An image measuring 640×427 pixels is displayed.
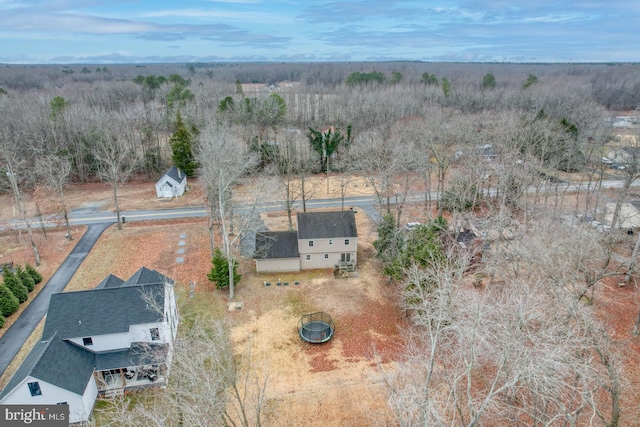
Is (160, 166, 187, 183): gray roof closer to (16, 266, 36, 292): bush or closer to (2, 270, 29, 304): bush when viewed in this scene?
(16, 266, 36, 292): bush

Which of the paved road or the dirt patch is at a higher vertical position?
the dirt patch

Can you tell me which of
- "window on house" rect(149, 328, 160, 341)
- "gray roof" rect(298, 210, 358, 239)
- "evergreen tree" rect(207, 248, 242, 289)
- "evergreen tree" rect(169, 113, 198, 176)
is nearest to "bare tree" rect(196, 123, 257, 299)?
"evergreen tree" rect(207, 248, 242, 289)

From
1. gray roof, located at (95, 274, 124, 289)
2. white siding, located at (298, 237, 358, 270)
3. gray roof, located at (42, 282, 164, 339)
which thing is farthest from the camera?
white siding, located at (298, 237, 358, 270)

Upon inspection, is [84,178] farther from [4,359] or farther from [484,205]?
[484,205]

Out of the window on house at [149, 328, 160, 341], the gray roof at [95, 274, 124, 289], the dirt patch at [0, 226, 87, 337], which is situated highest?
the gray roof at [95, 274, 124, 289]

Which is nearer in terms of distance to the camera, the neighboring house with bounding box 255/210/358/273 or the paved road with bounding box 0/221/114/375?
the paved road with bounding box 0/221/114/375

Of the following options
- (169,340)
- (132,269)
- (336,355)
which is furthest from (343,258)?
(132,269)

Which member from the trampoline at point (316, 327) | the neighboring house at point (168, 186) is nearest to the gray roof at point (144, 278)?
the trampoline at point (316, 327)
